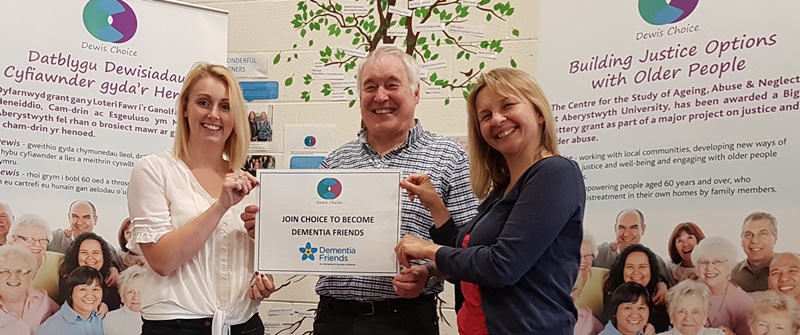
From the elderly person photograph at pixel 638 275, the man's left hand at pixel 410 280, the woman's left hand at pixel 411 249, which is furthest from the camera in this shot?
the elderly person photograph at pixel 638 275

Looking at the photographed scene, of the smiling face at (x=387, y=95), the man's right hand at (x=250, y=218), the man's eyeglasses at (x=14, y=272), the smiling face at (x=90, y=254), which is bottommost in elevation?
the man's eyeglasses at (x=14, y=272)

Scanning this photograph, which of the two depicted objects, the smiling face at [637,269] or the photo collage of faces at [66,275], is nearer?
the smiling face at [637,269]

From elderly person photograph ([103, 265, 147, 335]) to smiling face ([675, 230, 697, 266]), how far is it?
2108 mm

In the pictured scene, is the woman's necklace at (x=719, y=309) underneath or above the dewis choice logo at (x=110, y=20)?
underneath

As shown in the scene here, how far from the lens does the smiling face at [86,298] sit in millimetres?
2873

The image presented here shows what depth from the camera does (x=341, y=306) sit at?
215 centimetres

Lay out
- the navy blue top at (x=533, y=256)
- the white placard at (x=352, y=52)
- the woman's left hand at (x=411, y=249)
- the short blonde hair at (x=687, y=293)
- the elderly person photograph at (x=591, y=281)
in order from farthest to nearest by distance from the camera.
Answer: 1. the white placard at (x=352, y=52)
2. the elderly person photograph at (x=591, y=281)
3. the short blonde hair at (x=687, y=293)
4. the woman's left hand at (x=411, y=249)
5. the navy blue top at (x=533, y=256)

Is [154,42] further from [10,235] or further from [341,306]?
[341,306]

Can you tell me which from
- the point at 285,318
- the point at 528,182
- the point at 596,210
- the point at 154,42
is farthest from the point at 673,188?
the point at 154,42

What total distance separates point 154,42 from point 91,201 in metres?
0.72

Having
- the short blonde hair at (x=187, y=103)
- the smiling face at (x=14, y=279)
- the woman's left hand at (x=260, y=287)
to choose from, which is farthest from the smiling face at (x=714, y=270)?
the smiling face at (x=14, y=279)

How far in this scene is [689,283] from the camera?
237cm

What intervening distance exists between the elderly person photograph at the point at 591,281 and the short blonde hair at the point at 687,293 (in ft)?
0.80

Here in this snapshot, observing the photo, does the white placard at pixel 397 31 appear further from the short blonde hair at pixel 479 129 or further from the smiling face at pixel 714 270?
the smiling face at pixel 714 270
